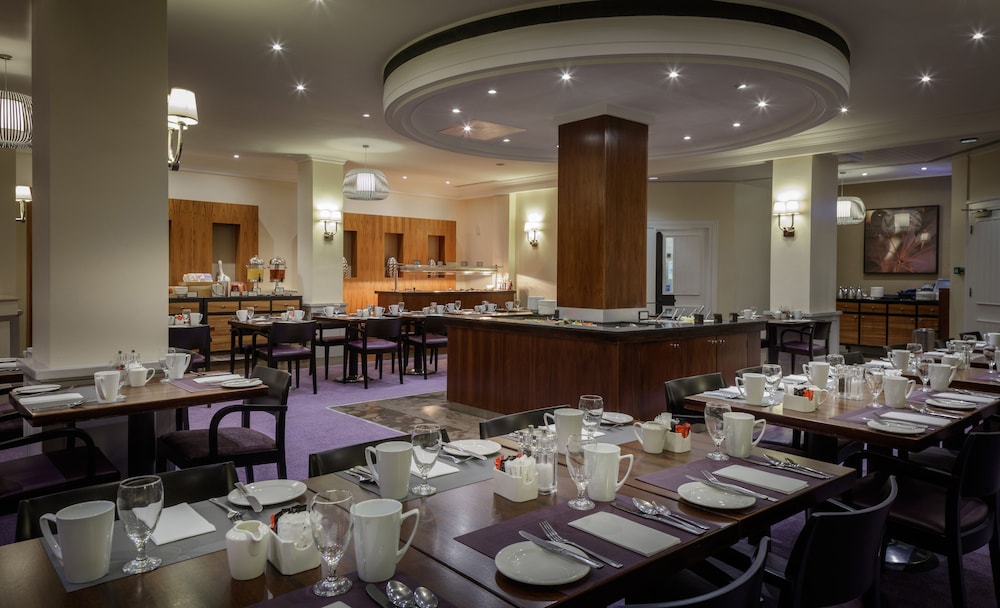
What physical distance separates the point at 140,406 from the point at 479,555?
2.30 metres

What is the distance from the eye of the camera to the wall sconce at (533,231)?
12227 mm

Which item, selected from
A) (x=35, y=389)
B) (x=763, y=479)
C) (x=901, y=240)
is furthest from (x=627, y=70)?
(x=901, y=240)

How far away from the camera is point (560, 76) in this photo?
16.9 ft

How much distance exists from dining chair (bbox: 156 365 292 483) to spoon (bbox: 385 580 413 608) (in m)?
2.25

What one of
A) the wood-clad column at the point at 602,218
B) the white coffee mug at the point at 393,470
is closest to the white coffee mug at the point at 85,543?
the white coffee mug at the point at 393,470

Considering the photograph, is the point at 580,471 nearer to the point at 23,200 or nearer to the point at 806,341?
the point at 806,341

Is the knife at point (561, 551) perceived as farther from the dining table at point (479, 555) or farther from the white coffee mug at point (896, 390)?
the white coffee mug at point (896, 390)

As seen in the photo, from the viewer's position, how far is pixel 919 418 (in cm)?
277

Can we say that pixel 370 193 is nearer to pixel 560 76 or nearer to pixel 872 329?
pixel 560 76

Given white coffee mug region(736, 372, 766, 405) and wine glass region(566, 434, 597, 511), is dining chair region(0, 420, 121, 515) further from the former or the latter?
white coffee mug region(736, 372, 766, 405)

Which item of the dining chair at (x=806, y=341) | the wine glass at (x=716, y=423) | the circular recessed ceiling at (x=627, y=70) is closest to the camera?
the wine glass at (x=716, y=423)

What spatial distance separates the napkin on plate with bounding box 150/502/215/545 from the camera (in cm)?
147

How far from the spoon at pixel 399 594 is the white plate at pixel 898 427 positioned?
2199 millimetres

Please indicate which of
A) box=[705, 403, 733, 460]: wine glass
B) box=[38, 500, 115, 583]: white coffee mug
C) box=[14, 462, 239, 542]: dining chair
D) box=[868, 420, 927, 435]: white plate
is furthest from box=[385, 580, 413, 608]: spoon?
box=[868, 420, 927, 435]: white plate
